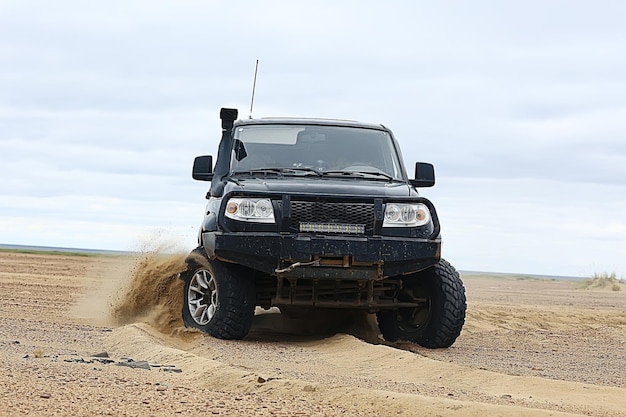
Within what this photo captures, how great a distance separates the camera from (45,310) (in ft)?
45.3

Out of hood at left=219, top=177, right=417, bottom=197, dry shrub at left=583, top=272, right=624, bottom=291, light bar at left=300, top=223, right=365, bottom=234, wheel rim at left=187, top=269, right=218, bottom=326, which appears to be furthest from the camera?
dry shrub at left=583, top=272, right=624, bottom=291

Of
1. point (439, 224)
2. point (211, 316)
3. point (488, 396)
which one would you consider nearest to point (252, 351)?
point (211, 316)

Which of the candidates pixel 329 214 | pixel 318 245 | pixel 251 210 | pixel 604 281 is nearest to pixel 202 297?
pixel 251 210

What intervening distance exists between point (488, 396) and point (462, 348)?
404 centimetres

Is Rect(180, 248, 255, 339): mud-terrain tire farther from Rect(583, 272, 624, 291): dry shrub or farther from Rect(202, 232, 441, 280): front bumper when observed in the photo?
Rect(583, 272, 624, 291): dry shrub

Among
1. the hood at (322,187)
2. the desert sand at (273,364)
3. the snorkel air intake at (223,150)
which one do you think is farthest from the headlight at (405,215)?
the snorkel air intake at (223,150)

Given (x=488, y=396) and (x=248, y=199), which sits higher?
(x=248, y=199)

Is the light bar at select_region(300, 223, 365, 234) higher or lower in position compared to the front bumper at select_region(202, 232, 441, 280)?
higher

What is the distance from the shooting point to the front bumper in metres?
9.54

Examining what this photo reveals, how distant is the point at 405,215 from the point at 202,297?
7.20 feet

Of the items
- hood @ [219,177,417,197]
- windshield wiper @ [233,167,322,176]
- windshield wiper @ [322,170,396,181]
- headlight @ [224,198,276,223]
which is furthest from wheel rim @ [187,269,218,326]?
windshield wiper @ [322,170,396,181]

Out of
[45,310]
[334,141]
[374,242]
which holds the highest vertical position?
[334,141]

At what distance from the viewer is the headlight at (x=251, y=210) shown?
9.68 m

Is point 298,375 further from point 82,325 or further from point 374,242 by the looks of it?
point 82,325
